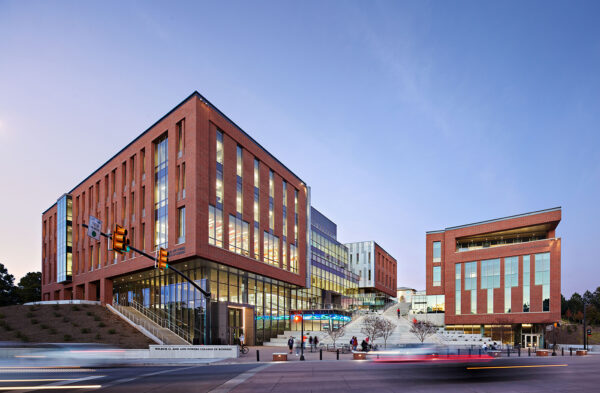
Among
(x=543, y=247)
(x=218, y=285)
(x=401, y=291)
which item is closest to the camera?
(x=218, y=285)

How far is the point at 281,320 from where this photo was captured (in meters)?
58.4

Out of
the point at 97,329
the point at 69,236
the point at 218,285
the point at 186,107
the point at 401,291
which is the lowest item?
the point at 401,291

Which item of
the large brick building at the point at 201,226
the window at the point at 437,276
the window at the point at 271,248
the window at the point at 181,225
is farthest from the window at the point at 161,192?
Answer: the window at the point at 437,276

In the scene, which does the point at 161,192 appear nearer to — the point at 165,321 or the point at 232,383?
the point at 165,321

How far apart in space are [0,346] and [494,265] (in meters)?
69.2

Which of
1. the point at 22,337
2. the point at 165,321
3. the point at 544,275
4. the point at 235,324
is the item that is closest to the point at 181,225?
the point at 165,321

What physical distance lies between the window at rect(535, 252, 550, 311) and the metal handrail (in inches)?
2056

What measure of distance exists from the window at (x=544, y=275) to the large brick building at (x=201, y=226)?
117ft

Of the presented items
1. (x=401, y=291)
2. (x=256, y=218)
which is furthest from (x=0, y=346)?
(x=401, y=291)

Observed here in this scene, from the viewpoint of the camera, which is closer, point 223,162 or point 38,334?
point 38,334

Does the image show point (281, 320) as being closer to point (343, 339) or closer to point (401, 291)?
point (343, 339)

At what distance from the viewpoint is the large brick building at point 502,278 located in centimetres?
6612

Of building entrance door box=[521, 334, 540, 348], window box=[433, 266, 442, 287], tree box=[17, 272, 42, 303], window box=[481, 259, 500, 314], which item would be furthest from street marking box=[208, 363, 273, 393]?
tree box=[17, 272, 42, 303]

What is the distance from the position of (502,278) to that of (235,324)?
4494 cm
